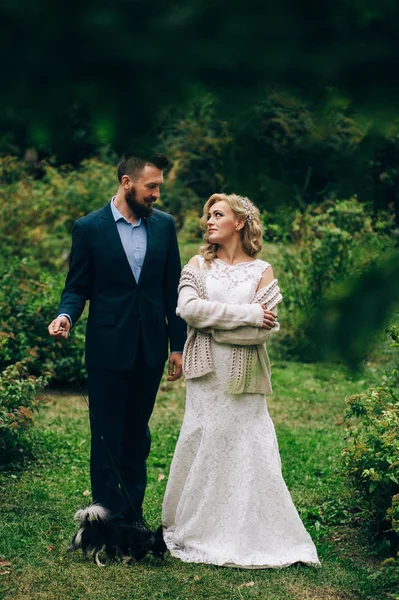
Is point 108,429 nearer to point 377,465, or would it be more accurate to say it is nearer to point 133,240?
point 133,240

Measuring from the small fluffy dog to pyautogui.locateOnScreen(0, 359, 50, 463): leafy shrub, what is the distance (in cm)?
185

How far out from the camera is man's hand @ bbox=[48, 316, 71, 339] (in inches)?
184

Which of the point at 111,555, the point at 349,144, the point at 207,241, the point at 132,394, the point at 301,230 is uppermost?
the point at 301,230

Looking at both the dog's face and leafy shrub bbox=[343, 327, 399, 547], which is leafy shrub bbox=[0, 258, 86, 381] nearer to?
leafy shrub bbox=[343, 327, 399, 547]

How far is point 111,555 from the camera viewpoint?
4.88m

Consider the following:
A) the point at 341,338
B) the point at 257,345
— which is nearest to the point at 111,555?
the point at 257,345

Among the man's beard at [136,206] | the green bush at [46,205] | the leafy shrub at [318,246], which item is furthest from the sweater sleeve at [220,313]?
the green bush at [46,205]

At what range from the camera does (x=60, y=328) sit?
4.70 meters

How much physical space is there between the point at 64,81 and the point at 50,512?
501 cm

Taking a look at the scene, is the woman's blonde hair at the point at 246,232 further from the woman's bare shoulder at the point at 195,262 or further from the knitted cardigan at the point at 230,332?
the knitted cardigan at the point at 230,332

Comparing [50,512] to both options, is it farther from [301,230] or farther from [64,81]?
[301,230]

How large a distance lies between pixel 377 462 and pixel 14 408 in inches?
112

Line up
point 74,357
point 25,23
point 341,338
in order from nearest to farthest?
1. point 25,23
2. point 341,338
3. point 74,357

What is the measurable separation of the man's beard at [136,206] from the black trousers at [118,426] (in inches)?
29.8
